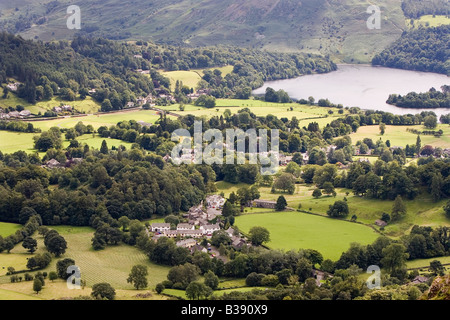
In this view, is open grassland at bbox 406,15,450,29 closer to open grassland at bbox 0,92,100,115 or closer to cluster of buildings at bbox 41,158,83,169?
open grassland at bbox 0,92,100,115

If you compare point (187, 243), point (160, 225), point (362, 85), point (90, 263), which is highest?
point (90, 263)

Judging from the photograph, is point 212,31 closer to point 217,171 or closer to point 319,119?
point 319,119

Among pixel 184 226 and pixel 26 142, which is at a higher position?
pixel 26 142

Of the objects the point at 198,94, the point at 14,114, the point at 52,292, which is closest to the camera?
the point at 52,292

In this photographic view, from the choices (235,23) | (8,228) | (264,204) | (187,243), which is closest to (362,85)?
(235,23)

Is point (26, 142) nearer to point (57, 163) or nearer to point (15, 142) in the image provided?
point (15, 142)

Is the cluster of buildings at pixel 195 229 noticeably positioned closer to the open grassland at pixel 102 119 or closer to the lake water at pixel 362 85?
the open grassland at pixel 102 119
